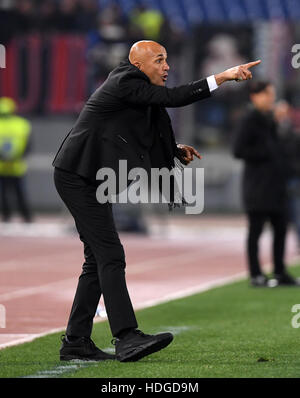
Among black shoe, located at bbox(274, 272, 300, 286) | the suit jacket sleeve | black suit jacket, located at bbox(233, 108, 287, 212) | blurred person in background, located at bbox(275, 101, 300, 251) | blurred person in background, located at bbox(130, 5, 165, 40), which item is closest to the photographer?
the suit jacket sleeve

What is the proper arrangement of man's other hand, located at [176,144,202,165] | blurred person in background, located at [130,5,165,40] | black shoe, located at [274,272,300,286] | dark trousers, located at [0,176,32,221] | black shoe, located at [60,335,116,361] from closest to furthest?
black shoe, located at [60,335,116,361], man's other hand, located at [176,144,202,165], black shoe, located at [274,272,300,286], dark trousers, located at [0,176,32,221], blurred person in background, located at [130,5,165,40]

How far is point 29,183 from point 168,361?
21202mm

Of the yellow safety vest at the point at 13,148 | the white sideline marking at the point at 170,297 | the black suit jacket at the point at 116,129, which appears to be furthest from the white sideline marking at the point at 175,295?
the yellow safety vest at the point at 13,148

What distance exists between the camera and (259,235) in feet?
43.3

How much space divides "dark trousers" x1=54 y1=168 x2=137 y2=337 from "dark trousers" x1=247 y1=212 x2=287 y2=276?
5.37 m

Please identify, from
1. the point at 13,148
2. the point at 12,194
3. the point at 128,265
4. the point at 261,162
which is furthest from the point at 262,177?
the point at 12,194

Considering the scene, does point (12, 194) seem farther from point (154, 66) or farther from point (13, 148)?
point (154, 66)

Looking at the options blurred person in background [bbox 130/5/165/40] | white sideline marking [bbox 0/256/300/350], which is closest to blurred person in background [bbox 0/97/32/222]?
blurred person in background [bbox 130/5/165/40]

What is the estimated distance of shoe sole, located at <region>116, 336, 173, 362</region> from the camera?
295 inches

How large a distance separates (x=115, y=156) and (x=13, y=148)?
1577cm

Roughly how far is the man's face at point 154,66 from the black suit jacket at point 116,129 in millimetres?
55

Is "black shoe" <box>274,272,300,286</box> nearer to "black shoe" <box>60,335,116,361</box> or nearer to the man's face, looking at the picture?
"black shoe" <box>60,335,116,361</box>

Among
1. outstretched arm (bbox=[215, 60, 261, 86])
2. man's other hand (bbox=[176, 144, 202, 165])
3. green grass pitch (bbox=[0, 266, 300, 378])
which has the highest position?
outstretched arm (bbox=[215, 60, 261, 86])
